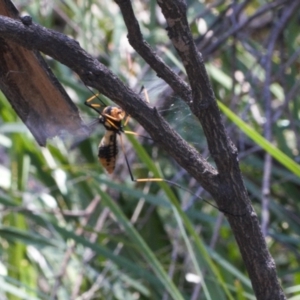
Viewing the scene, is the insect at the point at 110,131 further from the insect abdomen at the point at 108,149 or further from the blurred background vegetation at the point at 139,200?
the blurred background vegetation at the point at 139,200

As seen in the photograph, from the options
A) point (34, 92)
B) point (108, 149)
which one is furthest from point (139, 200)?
point (34, 92)

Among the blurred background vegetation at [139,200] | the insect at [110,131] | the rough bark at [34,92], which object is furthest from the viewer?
the blurred background vegetation at [139,200]

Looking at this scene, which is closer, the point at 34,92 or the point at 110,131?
the point at 34,92

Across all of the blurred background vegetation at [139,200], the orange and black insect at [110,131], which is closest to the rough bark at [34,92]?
the orange and black insect at [110,131]

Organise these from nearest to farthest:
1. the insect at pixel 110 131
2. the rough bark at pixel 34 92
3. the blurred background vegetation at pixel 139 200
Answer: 1. the rough bark at pixel 34 92
2. the insect at pixel 110 131
3. the blurred background vegetation at pixel 139 200

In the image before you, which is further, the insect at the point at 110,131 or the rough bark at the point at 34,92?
the insect at the point at 110,131

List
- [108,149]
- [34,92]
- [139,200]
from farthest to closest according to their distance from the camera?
[139,200] < [108,149] < [34,92]

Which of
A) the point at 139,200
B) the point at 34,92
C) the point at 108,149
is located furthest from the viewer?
the point at 139,200

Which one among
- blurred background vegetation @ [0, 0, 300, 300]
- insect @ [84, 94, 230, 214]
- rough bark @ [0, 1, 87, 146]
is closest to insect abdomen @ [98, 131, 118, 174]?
insect @ [84, 94, 230, 214]

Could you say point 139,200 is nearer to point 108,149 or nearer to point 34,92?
point 108,149
